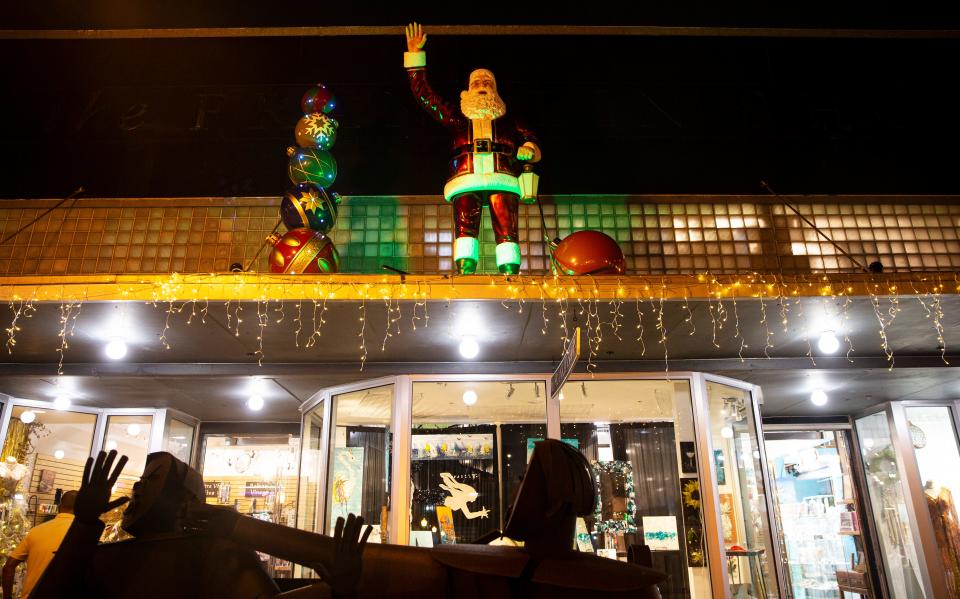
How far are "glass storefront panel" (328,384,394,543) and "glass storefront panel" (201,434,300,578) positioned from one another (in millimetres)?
3474

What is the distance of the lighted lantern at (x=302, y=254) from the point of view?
4891 mm

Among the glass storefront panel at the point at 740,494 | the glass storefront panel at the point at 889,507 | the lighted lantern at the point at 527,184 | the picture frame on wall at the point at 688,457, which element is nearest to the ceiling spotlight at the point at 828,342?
the glass storefront panel at the point at 740,494

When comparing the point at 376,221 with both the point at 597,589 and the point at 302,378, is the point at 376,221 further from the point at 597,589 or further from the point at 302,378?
the point at 597,589

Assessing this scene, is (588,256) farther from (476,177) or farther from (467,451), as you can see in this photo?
(467,451)

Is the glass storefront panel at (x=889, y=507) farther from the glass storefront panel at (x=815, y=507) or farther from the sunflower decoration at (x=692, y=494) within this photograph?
the sunflower decoration at (x=692, y=494)

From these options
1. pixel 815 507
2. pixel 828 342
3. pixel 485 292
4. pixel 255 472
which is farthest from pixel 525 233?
pixel 815 507

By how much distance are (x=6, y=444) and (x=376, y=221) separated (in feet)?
18.5

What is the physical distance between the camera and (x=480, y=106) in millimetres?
4914

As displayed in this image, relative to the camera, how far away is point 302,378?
6750mm

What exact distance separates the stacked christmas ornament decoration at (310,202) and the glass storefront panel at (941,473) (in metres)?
8.37

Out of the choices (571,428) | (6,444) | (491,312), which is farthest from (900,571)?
(6,444)

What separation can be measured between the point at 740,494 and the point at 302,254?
4.97 meters

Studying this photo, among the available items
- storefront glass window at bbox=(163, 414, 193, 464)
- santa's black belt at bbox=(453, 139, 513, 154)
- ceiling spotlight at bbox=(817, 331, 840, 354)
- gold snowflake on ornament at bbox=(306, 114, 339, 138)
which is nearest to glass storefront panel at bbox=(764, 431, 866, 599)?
ceiling spotlight at bbox=(817, 331, 840, 354)

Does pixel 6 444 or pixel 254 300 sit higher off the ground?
pixel 254 300
